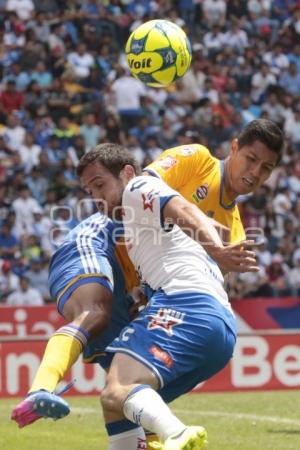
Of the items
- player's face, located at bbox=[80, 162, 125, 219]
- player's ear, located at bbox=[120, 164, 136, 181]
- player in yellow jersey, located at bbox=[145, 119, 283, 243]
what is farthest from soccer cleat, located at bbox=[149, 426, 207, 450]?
player in yellow jersey, located at bbox=[145, 119, 283, 243]

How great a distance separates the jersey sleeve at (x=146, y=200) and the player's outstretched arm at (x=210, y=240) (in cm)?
6

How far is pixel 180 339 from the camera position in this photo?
557cm

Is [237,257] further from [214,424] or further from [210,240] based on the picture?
[214,424]

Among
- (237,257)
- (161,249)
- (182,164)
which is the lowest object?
(182,164)

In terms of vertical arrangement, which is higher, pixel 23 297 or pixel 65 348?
pixel 65 348

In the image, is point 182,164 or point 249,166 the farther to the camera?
point 182,164

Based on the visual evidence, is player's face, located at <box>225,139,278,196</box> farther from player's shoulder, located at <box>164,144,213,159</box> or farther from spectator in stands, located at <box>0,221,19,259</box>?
spectator in stands, located at <box>0,221,19,259</box>

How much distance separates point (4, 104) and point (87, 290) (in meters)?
13.4

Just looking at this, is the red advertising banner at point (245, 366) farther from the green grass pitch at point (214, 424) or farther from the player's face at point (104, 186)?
the player's face at point (104, 186)

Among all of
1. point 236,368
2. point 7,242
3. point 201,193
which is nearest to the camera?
point 201,193

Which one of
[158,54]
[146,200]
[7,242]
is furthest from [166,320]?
[7,242]

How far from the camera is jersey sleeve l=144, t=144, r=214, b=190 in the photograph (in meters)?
7.77

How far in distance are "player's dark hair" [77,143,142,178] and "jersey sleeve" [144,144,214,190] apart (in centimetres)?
129

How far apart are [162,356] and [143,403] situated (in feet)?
0.93
